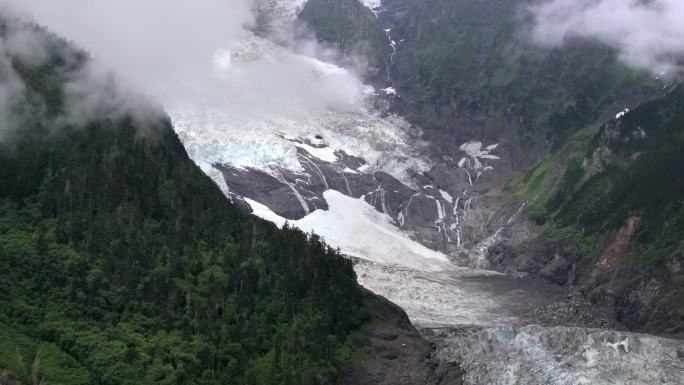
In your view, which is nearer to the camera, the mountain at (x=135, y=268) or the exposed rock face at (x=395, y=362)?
the mountain at (x=135, y=268)

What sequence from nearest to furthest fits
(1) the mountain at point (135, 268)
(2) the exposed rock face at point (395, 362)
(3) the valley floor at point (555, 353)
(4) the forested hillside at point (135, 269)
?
A: (4) the forested hillside at point (135, 269)
(1) the mountain at point (135, 268)
(3) the valley floor at point (555, 353)
(2) the exposed rock face at point (395, 362)

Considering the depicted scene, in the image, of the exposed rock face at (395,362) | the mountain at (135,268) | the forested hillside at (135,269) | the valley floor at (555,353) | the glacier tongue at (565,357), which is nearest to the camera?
the forested hillside at (135,269)

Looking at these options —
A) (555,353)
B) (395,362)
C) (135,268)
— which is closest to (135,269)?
(135,268)

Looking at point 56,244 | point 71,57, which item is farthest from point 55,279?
point 71,57

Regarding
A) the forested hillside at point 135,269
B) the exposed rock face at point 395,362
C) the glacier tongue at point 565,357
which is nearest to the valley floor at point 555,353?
the glacier tongue at point 565,357

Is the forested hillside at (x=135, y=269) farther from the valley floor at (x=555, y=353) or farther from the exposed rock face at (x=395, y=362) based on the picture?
the valley floor at (x=555, y=353)

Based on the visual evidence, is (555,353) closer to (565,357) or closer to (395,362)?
(565,357)

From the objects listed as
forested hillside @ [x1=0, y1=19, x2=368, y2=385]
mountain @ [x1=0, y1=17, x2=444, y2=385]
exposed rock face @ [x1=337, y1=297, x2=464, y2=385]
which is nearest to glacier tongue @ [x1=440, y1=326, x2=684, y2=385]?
exposed rock face @ [x1=337, y1=297, x2=464, y2=385]
